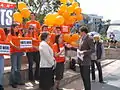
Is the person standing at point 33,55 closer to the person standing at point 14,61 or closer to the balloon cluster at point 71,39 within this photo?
the person standing at point 14,61

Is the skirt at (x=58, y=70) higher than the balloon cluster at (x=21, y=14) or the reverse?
the reverse

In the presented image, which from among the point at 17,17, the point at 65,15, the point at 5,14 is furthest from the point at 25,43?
the point at 65,15

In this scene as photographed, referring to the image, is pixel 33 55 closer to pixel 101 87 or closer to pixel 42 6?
pixel 101 87

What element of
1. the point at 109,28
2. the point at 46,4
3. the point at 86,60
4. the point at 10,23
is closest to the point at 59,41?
the point at 86,60

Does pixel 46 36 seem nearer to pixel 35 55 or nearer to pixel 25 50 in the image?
pixel 25 50

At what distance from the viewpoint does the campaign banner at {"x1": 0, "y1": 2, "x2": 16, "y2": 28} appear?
855 centimetres

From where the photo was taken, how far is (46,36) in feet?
27.5

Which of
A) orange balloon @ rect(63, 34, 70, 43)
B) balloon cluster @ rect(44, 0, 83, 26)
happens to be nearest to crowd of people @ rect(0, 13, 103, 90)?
balloon cluster @ rect(44, 0, 83, 26)

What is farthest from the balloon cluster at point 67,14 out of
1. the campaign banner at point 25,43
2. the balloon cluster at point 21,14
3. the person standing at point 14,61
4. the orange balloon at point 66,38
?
the person standing at point 14,61

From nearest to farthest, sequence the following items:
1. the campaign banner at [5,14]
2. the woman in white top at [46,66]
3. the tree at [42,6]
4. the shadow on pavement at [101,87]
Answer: the woman in white top at [46,66] → the campaign banner at [5,14] → the shadow on pavement at [101,87] → the tree at [42,6]

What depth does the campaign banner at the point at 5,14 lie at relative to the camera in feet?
28.0

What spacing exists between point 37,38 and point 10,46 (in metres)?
1.73

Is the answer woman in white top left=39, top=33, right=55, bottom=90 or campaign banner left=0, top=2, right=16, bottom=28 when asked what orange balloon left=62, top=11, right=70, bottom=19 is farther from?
woman in white top left=39, top=33, right=55, bottom=90

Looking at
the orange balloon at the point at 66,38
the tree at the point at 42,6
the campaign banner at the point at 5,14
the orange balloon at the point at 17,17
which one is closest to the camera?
the campaign banner at the point at 5,14
